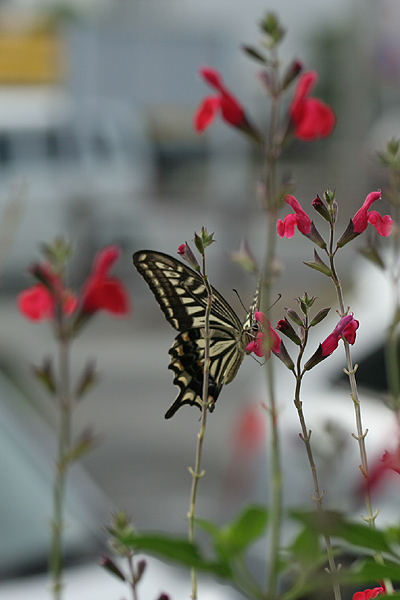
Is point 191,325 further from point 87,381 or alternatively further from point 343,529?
point 87,381

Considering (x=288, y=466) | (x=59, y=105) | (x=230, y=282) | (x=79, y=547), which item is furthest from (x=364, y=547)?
(x=59, y=105)

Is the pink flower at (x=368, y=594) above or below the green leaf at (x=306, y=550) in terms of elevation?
below

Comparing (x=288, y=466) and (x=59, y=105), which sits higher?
(x=59, y=105)

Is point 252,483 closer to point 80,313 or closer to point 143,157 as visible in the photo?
point 80,313

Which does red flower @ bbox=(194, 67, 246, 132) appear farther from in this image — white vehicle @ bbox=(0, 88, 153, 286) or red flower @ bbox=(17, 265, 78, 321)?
white vehicle @ bbox=(0, 88, 153, 286)

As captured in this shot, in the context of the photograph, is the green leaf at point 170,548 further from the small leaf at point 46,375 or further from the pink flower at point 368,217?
the small leaf at point 46,375

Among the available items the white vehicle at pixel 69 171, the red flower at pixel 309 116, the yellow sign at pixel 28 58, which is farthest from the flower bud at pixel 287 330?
the yellow sign at pixel 28 58

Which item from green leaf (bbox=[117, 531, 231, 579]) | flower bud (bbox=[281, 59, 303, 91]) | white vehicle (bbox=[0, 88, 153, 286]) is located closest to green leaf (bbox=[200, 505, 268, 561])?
green leaf (bbox=[117, 531, 231, 579])
